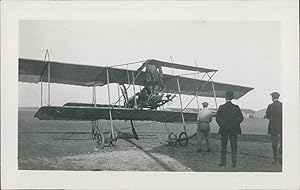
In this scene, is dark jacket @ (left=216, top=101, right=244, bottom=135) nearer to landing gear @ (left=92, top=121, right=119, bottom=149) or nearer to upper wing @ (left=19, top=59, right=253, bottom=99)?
upper wing @ (left=19, top=59, right=253, bottom=99)

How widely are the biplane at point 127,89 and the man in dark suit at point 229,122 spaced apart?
4 cm

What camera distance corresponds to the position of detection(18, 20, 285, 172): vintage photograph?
1.23 meters

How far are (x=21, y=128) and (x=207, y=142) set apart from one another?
0.57 m

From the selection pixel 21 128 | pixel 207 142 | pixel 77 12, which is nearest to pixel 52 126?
pixel 21 128

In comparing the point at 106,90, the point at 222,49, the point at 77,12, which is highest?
the point at 77,12

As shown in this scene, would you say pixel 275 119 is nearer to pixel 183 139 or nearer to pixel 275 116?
pixel 275 116

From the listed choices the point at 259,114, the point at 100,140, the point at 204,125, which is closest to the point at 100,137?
the point at 100,140

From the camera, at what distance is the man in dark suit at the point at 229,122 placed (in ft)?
4.09

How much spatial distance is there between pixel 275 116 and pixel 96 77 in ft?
1.85

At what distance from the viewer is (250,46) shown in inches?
48.6

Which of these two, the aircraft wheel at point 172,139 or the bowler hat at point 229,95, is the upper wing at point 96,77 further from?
the aircraft wheel at point 172,139

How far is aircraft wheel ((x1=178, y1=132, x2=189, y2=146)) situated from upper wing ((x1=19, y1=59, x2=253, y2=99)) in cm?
13

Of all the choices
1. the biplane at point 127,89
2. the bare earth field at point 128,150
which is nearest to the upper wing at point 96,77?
the biplane at point 127,89

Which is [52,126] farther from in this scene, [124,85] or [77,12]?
[77,12]
